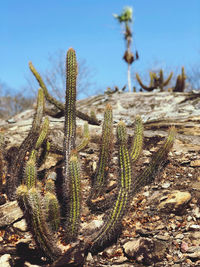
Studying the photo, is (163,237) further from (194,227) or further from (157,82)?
(157,82)

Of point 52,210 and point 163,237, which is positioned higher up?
point 52,210

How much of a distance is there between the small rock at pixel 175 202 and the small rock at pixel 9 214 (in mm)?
1845

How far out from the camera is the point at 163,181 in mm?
4527

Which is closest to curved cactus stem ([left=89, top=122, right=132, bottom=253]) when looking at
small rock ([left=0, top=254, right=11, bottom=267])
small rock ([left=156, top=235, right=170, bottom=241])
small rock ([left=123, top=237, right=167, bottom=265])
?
small rock ([left=123, top=237, right=167, bottom=265])

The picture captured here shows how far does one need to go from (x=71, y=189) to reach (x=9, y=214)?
1127 mm

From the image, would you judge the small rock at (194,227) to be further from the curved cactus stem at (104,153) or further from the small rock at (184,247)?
the curved cactus stem at (104,153)

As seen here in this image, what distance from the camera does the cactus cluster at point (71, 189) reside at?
321 centimetres

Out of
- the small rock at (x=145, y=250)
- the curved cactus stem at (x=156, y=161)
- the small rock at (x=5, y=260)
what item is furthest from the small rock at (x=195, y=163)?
the small rock at (x=5, y=260)

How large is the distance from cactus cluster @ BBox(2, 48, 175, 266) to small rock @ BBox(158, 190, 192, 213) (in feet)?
1.35

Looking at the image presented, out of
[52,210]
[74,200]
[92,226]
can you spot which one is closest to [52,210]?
[52,210]

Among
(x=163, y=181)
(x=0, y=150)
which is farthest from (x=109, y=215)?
Answer: (x=0, y=150)

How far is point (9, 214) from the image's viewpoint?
4.10 m

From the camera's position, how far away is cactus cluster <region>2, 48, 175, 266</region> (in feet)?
10.5

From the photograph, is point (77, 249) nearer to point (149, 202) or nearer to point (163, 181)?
point (149, 202)
